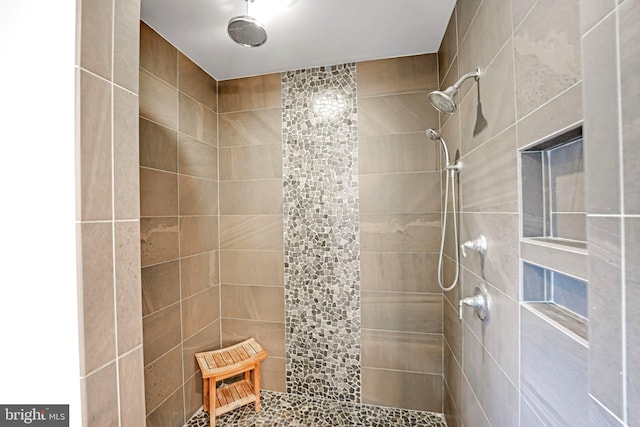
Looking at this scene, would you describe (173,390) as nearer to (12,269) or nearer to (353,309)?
(353,309)

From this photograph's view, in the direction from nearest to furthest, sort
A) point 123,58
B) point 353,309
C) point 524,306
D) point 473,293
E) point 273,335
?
point 123,58 < point 524,306 < point 473,293 < point 353,309 < point 273,335

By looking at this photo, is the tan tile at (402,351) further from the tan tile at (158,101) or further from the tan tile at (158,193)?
the tan tile at (158,101)

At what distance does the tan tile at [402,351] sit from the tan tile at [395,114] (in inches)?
58.7

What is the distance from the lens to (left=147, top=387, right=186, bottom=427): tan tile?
1540 mm

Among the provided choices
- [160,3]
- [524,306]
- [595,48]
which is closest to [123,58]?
[595,48]

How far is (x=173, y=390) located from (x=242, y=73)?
2333 millimetres

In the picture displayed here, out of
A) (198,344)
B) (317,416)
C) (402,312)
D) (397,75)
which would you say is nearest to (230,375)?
(198,344)

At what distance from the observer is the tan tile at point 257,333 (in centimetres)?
208

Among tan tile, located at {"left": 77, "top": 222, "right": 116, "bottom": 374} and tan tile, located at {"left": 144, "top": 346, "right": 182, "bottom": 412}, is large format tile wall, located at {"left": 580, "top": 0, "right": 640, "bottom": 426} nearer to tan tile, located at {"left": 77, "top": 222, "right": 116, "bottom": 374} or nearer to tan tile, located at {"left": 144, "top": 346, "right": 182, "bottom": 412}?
tan tile, located at {"left": 77, "top": 222, "right": 116, "bottom": 374}

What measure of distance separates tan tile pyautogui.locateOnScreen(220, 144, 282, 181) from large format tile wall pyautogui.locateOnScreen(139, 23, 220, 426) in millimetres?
94

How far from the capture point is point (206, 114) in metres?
2.05

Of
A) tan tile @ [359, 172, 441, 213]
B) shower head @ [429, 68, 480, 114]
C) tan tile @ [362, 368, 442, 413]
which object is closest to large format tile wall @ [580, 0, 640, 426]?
shower head @ [429, 68, 480, 114]

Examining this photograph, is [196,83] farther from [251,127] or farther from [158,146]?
[158,146]

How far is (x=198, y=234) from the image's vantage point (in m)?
1.94
